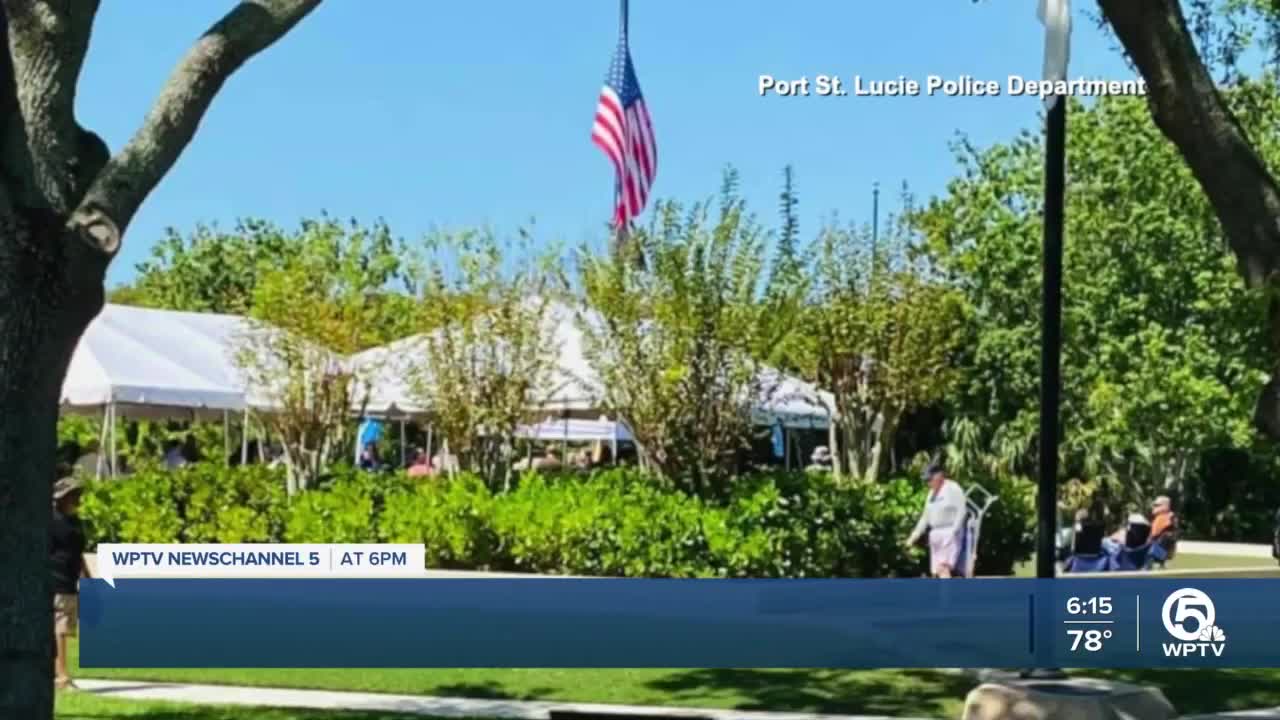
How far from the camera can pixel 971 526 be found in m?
18.8

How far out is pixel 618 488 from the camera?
760 inches

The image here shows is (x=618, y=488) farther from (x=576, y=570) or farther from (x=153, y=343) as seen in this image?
(x=153, y=343)

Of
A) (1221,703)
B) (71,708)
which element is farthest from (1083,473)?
(71,708)

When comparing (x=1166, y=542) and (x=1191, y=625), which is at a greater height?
(x=1166, y=542)

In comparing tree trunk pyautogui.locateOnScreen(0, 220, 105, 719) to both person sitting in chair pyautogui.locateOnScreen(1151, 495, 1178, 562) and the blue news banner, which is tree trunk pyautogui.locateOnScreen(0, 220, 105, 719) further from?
person sitting in chair pyautogui.locateOnScreen(1151, 495, 1178, 562)

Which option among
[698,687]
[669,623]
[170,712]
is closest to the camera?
[170,712]

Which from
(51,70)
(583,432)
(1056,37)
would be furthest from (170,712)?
(583,432)

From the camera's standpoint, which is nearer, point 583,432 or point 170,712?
point 170,712

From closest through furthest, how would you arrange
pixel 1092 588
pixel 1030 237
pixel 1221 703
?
pixel 1221 703 → pixel 1092 588 → pixel 1030 237

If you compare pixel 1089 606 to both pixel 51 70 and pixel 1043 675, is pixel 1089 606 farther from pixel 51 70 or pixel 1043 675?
pixel 51 70

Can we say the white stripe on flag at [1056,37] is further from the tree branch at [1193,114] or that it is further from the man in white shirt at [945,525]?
the man in white shirt at [945,525]

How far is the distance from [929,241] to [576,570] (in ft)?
48.3

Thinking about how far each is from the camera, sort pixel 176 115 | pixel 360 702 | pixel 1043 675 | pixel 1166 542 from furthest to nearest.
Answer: pixel 1166 542
pixel 360 702
pixel 1043 675
pixel 176 115

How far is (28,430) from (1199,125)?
4.73 meters
